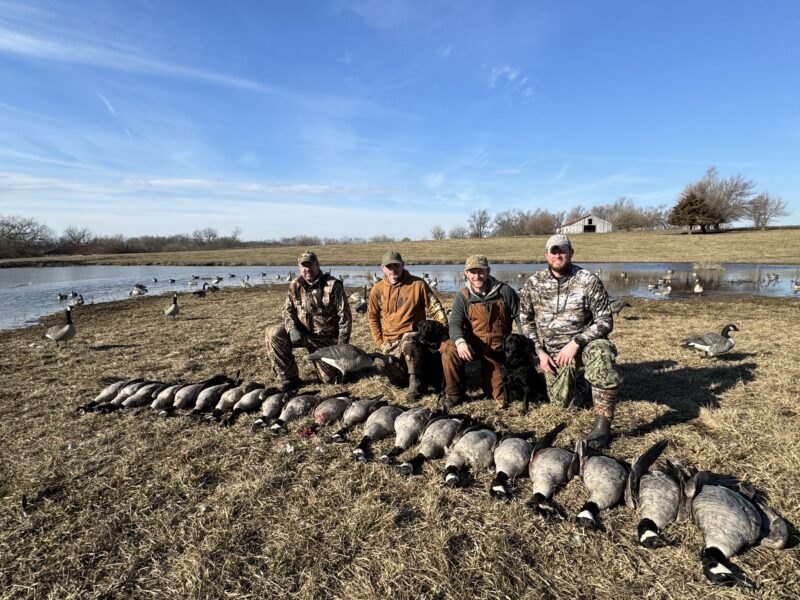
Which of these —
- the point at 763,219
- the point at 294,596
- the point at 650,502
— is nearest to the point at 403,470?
the point at 294,596

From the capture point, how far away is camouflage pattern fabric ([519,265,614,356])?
448 cm

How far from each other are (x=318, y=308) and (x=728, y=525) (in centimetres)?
510

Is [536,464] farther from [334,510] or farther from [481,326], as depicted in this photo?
[481,326]

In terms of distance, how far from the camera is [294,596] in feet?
8.15

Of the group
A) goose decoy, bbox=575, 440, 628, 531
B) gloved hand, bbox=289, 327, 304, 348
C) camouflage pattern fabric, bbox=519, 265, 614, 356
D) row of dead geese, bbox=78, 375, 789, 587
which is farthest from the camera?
gloved hand, bbox=289, 327, 304, 348

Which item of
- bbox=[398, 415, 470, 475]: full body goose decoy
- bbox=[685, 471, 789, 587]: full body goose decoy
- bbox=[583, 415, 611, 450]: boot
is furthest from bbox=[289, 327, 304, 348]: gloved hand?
bbox=[685, 471, 789, 587]: full body goose decoy

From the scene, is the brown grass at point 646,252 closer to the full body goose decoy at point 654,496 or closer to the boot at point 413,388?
the boot at point 413,388

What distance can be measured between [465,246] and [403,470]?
49.5 metres

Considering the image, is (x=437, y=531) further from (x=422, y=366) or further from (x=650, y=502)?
(x=422, y=366)

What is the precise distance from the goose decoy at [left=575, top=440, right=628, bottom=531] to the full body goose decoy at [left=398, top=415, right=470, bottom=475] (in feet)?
3.77

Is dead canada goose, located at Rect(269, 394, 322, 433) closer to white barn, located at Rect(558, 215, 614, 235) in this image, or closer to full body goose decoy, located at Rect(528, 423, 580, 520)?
full body goose decoy, located at Rect(528, 423, 580, 520)

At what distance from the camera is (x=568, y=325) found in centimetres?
466

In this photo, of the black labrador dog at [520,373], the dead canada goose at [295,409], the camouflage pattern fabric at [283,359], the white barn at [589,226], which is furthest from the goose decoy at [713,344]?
the white barn at [589,226]

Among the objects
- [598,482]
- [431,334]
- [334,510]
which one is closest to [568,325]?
[431,334]
